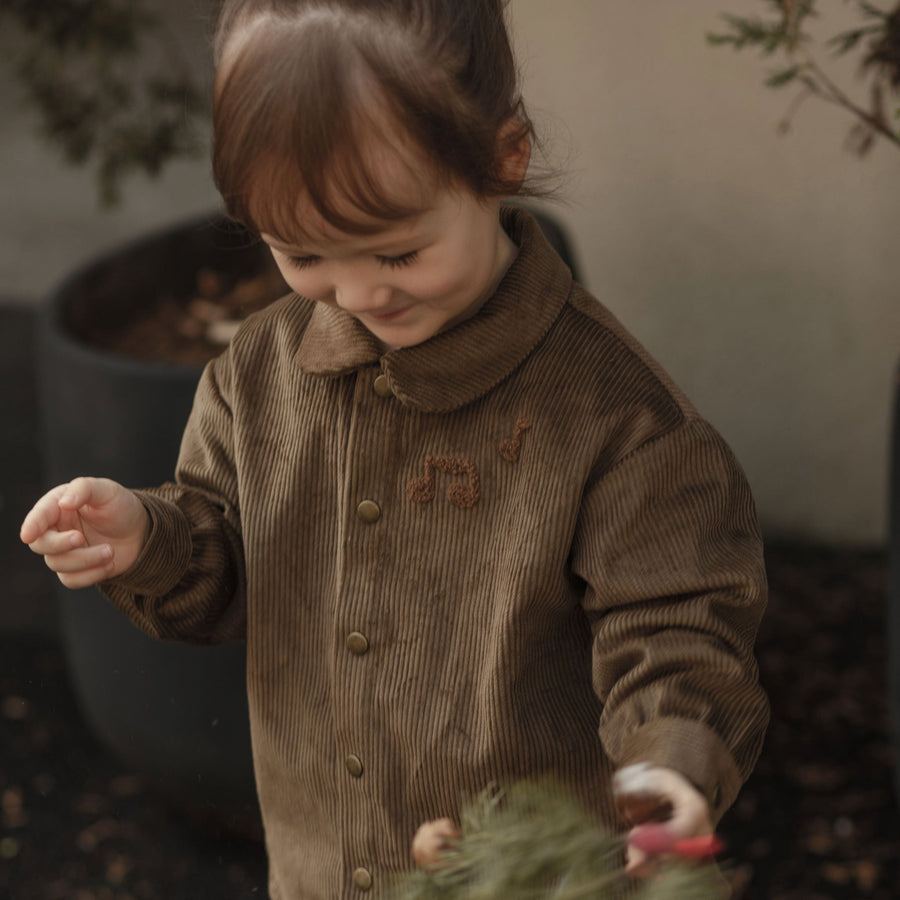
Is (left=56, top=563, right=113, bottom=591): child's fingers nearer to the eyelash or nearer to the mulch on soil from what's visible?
the eyelash

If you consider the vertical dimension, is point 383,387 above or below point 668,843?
above

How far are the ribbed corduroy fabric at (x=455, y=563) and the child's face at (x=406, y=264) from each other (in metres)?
0.05

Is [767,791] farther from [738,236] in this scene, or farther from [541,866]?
[541,866]

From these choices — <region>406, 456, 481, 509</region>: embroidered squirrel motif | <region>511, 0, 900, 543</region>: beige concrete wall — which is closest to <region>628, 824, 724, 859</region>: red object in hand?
<region>406, 456, 481, 509</region>: embroidered squirrel motif

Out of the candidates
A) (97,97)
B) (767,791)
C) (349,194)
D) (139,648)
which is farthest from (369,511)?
(97,97)

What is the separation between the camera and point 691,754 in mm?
810

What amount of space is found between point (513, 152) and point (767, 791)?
1.31 m

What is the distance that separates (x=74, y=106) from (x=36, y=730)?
102 cm

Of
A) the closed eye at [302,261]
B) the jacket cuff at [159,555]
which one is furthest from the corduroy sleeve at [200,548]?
the closed eye at [302,261]

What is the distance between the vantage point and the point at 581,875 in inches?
26.6

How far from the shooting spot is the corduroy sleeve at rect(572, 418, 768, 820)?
86 centimetres

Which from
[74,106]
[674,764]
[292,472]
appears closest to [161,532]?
[292,472]

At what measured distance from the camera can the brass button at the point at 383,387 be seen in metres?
0.97

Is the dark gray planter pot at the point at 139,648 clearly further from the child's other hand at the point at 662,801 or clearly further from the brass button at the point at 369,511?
the child's other hand at the point at 662,801
